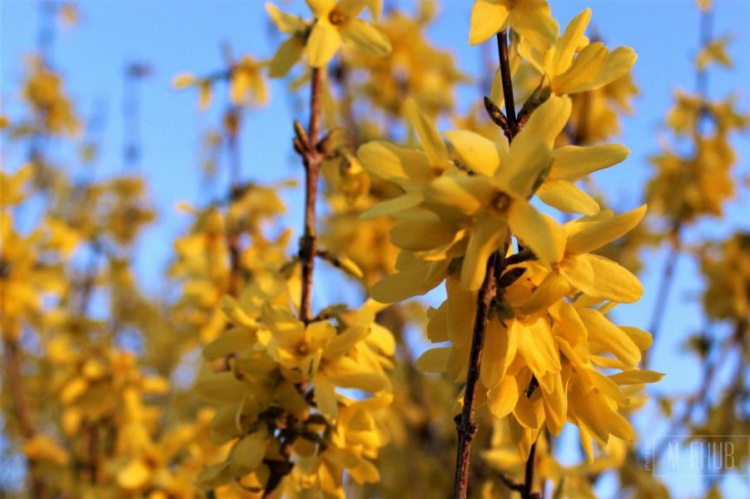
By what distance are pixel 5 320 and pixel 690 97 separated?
384cm

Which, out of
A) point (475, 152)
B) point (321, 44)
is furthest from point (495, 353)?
point (321, 44)

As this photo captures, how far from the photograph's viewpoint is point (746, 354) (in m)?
3.75

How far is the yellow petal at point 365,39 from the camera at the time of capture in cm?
173

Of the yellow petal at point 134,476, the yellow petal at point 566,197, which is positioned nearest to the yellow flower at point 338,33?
the yellow petal at point 566,197

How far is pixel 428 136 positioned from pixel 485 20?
0.28 metres

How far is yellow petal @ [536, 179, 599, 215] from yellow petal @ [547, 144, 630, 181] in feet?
0.05

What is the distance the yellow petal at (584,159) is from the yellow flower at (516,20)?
0.83 ft

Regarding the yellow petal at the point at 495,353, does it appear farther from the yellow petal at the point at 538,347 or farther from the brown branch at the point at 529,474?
the brown branch at the point at 529,474

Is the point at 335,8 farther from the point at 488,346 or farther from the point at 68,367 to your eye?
the point at 68,367

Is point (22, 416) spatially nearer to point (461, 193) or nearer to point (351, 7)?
point (351, 7)

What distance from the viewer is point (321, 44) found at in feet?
5.55

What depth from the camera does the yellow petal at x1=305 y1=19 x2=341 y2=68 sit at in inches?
65.9

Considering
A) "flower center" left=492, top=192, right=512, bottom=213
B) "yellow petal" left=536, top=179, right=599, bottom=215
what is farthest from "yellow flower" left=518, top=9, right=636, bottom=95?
"flower center" left=492, top=192, right=512, bottom=213

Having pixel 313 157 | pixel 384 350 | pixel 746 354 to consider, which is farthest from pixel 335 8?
pixel 746 354
